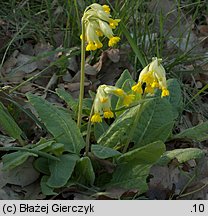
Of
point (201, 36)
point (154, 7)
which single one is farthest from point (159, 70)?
point (201, 36)

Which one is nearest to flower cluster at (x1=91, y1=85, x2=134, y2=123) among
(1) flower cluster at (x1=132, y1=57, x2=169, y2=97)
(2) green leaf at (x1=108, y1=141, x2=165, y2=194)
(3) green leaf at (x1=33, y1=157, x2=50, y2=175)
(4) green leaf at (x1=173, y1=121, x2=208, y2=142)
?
(1) flower cluster at (x1=132, y1=57, x2=169, y2=97)

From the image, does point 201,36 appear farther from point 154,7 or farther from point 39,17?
point 39,17

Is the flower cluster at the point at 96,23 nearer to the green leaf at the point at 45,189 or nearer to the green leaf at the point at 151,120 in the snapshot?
the green leaf at the point at 151,120

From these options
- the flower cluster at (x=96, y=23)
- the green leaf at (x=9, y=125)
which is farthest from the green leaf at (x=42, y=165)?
the flower cluster at (x=96, y=23)

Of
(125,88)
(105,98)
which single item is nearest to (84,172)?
(105,98)

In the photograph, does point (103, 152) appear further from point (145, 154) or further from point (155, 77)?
point (155, 77)

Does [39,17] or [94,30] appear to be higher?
[94,30]

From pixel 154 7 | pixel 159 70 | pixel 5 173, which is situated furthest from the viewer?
pixel 154 7
